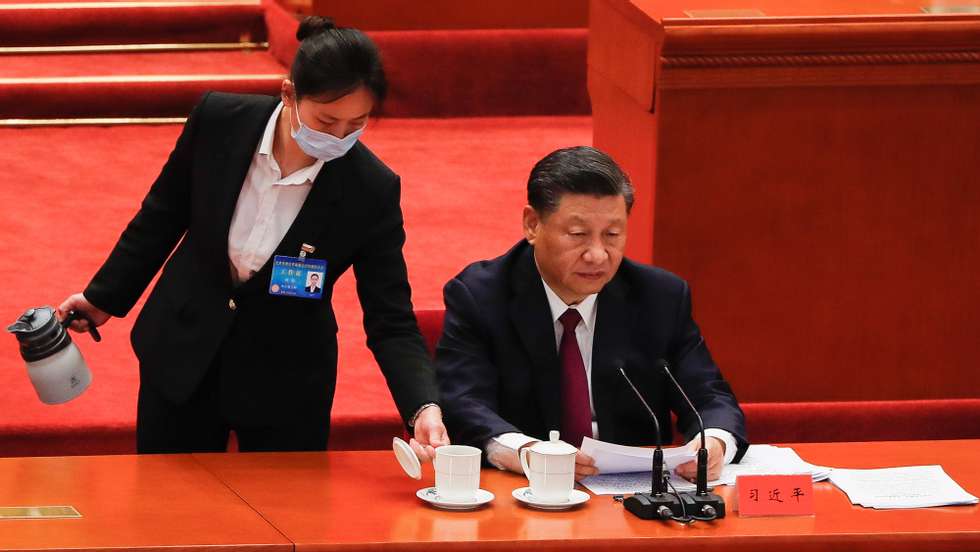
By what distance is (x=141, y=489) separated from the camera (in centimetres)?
246

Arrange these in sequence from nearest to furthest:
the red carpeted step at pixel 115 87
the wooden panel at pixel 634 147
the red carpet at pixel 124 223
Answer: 1. the red carpet at pixel 124 223
2. the wooden panel at pixel 634 147
3. the red carpeted step at pixel 115 87

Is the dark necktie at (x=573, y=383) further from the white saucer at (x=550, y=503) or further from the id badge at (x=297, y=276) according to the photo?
the id badge at (x=297, y=276)

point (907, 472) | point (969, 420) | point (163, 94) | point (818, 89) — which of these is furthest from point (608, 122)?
point (163, 94)

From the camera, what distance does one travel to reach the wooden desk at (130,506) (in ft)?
7.25

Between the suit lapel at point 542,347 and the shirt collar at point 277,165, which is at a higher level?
the shirt collar at point 277,165

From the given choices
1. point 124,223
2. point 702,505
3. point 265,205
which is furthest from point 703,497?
point 124,223

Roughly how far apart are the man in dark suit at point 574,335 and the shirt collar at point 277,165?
365 millimetres

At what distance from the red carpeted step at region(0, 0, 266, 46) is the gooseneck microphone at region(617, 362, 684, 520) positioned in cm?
434

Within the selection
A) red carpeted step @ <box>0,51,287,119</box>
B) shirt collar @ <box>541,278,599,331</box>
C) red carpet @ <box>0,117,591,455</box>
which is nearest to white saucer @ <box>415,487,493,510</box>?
shirt collar @ <box>541,278,599,331</box>

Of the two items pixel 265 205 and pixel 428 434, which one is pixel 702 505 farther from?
pixel 265 205

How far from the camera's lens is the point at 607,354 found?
2809mm

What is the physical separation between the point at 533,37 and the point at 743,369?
2508mm

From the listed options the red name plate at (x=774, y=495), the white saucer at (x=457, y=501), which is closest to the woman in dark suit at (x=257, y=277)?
the white saucer at (x=457, y=501)

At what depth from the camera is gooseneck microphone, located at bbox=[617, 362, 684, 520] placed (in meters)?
2.38
